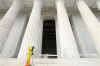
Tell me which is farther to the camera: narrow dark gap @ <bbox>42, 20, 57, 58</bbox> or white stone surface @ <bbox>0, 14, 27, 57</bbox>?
narrow dark gap @ <bbox>42, 20, 57, 58</bbox>

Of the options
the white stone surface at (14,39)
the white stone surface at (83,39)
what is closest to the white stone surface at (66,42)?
the white stone surface at (83,39)

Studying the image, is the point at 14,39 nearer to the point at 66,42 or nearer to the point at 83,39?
the point at 66,42

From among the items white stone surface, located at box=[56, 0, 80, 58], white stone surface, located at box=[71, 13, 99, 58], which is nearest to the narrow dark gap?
white stone surface, located at box=[71, 13, 99, 58]

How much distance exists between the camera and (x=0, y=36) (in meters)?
6.39

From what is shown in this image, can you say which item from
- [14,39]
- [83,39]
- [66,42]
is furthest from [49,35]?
[66,42]

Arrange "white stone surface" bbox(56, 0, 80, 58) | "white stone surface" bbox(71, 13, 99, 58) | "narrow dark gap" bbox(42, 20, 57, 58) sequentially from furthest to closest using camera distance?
1. "narrow dark gap" bbox(42, 20, 57, 58)
2. "white stone surface" bbox(71, 13, 99, 58)
3. "white stone surface" bbox(56, 0, 80, 58)

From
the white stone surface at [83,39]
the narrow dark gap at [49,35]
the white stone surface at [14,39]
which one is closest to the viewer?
the white stone surface at [14,39]

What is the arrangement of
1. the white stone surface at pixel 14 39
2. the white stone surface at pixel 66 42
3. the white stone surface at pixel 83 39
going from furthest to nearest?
the white stone surface at pixel 83 39
the white stone surface at pixel 14 39
the white stone surface at pixel 66 42

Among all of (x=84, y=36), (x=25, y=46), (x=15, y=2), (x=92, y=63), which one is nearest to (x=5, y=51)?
(x=25, y=46)

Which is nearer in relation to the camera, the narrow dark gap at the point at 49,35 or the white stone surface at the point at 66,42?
the white stone surface at the point at 66,42

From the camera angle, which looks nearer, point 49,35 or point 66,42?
point 66,42

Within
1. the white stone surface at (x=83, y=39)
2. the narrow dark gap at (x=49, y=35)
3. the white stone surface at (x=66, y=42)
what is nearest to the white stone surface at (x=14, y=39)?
the narrow dark gap at (x=49, y=35)

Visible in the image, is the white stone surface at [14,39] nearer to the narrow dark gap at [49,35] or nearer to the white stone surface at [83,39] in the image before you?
the narrow dark gap at [49,35]

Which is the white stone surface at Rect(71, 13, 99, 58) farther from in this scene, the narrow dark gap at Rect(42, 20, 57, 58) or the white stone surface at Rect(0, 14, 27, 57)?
the white stone surface at Rect(0, 14, 27, 57)
